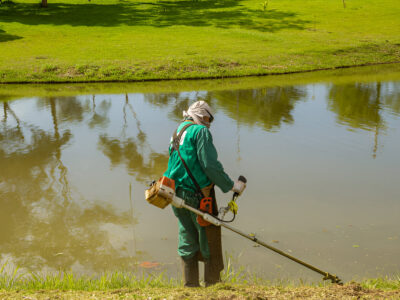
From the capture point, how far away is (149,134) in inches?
435

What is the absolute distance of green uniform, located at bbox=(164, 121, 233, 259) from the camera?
4020mm

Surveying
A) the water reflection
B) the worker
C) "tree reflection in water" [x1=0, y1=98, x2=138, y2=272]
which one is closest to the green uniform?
the worker

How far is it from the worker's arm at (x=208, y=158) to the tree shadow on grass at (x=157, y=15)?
30.9 meters

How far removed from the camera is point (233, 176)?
786 cm

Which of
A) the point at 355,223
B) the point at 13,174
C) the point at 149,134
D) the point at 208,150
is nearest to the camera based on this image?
the point at 208,150

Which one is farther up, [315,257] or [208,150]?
[208,150]

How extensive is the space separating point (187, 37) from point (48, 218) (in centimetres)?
2524

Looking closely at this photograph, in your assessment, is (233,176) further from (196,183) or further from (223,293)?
(223,293)

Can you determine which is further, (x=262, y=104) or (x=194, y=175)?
(x=262, y=104)

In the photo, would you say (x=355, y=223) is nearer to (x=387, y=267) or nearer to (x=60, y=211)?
(x=387, y=267)

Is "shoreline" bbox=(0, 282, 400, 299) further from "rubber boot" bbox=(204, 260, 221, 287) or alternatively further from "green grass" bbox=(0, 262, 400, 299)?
"rubber boot" bbox=(204, 260, 221, 287)

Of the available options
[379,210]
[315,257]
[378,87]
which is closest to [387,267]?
[315,257]

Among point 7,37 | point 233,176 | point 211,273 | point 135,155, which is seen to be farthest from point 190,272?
point 7,37

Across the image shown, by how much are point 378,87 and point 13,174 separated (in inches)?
534
